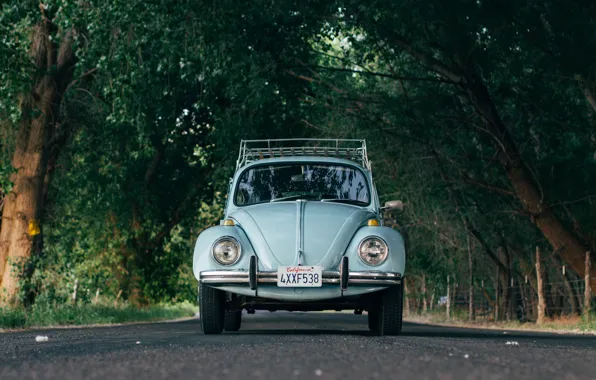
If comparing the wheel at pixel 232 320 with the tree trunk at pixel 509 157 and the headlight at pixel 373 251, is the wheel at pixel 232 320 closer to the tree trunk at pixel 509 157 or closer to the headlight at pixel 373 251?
the headlight at pixel 373 251

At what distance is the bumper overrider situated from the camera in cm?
1080

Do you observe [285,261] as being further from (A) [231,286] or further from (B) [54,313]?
(B) [54,313]

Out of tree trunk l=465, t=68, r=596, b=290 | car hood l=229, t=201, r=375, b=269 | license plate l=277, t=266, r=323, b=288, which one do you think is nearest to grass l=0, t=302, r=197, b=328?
car hood l=229, t=201, r=375, b=269

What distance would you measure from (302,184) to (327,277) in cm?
219

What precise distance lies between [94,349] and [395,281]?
381 centimetres

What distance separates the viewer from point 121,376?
5746 millimetres

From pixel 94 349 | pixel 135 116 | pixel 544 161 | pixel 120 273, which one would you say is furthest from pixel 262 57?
pixel 94 349

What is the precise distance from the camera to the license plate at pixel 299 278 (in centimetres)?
1080

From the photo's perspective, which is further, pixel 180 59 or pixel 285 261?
pixel 180 59

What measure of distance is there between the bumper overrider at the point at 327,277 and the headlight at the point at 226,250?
0.42 feet

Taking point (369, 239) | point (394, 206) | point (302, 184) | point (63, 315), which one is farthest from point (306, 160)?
point (63, 315)

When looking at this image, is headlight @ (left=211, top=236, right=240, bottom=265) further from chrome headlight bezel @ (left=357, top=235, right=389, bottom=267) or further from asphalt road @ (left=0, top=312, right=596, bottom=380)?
asphalt road @ (left=0, top=312, right=596, bottom=380)

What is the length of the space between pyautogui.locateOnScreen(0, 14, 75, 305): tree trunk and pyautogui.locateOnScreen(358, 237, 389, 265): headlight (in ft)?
40.4

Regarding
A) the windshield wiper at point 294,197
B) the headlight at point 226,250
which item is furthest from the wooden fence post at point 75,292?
the headlight at point 226,250
